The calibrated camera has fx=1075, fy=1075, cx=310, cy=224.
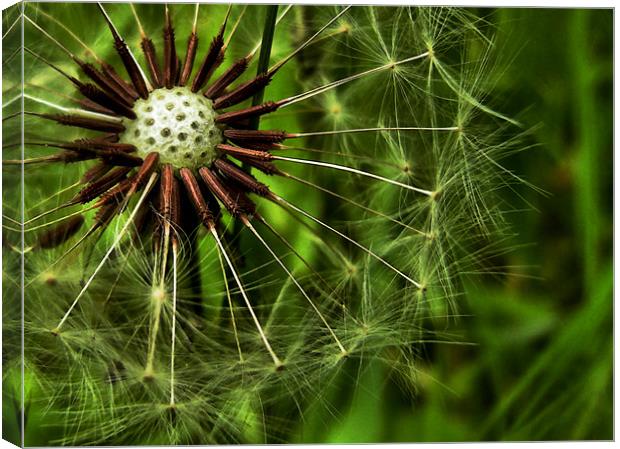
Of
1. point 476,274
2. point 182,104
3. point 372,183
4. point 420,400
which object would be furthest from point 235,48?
point 420,400

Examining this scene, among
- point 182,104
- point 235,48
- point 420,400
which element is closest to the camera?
point 182,104

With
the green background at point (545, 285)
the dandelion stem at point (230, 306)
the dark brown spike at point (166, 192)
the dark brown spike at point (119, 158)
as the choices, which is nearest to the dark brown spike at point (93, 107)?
the dark brown spike at point (119, 158)

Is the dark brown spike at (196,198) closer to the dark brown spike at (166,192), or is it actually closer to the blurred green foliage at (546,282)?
the dark brown spike at (166,192)

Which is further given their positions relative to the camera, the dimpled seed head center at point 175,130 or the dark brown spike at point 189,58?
the dark brown spike at point 189,58

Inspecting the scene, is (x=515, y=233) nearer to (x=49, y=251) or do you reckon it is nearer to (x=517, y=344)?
(x=517, y=344)

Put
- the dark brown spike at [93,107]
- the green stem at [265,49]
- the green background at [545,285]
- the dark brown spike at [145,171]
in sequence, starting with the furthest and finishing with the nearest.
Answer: the green background at [545,285] → the green stem at [265,49] → the dark brown spike at [93,107] → the dark brown spike at [145,171]

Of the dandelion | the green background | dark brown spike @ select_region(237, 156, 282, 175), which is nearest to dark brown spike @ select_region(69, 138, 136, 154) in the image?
the dandelion
